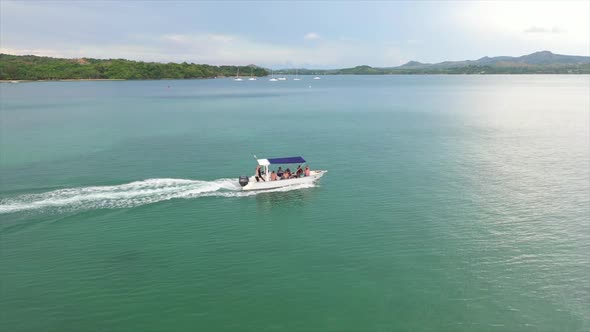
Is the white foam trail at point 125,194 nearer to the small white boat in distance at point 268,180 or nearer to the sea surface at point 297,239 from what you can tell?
the sea surface at point 297,239

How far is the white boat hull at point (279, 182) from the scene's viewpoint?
1639 inches

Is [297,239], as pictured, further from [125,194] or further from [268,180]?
[125,194]

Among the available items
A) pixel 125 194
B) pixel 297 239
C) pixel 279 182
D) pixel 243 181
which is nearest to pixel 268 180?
pixel 279 182

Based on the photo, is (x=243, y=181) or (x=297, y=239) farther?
(x=243, y=181)

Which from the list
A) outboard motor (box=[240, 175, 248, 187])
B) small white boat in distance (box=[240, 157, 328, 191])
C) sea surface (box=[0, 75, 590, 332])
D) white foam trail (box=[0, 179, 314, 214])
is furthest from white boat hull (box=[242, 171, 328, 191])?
sea surface (box=[0, 75, 590, 332])

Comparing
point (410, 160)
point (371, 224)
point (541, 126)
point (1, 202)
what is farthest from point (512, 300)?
point (541, 126)

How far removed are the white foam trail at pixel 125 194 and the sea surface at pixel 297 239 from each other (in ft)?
0.77

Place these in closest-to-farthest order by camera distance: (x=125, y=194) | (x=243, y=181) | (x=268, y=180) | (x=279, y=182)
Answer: (x=125, y=194) < (x=243, y=181) < (x=268, y=180) < (x=279, y=182)

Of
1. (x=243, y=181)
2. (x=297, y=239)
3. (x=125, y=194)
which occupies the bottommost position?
(x=297, y=239)

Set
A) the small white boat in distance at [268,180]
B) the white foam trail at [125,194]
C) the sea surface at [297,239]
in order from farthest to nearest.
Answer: the small white boat in distance at [268,180]
the white foam trail at [125,194]
the sea surface at [297,239]

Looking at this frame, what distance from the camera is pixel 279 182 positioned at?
42781mm

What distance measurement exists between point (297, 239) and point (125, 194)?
18.3 meters

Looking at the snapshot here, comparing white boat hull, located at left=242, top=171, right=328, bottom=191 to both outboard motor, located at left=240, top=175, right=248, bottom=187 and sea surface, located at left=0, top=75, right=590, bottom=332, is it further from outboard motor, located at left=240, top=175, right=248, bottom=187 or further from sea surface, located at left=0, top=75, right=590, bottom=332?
sea surface, located at left=0, top=75, right=590, bottom=332

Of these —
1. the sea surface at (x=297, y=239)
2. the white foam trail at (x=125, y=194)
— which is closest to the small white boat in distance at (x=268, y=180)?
the white foam trail at (x=125, y=194)
